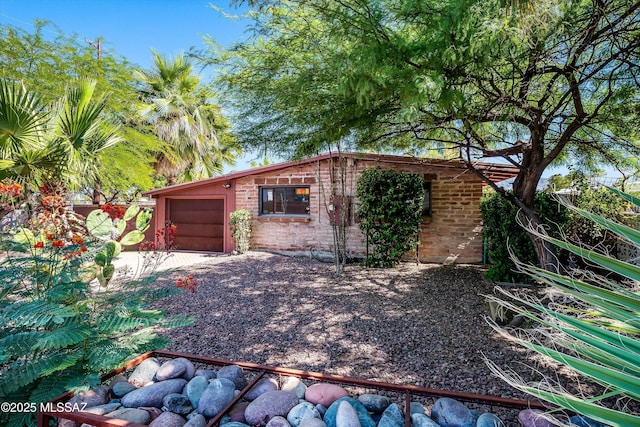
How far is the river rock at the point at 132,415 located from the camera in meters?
1.50

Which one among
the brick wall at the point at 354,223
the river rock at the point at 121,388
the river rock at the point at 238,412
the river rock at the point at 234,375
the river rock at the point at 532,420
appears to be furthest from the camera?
the brick wall at the point at 354,223

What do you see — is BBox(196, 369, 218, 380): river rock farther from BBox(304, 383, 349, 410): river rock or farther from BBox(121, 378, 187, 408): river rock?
BBox(304, 383, 349, 410): river rock

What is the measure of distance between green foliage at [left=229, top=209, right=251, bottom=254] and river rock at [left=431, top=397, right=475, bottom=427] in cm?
786

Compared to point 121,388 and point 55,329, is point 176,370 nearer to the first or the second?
point 121,388

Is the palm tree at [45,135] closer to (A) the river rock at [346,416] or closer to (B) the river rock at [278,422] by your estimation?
(B) the river rock at [278,422]

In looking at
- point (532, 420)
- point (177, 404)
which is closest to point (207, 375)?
point (177, 404)

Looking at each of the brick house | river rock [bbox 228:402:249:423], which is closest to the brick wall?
the brick house

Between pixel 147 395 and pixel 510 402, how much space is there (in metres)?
1.93

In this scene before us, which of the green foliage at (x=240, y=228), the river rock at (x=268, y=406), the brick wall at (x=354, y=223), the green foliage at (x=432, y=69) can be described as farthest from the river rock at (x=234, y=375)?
the green foliage at (x=240, y=228)

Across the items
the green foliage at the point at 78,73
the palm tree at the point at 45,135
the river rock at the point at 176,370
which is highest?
the green foliage at the point at 78,73

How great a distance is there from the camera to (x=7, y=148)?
10.7ft

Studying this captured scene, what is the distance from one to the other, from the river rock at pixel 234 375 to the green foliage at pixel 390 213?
5100 mm

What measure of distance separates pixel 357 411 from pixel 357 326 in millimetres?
2097

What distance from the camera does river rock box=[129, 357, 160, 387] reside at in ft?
6.25
